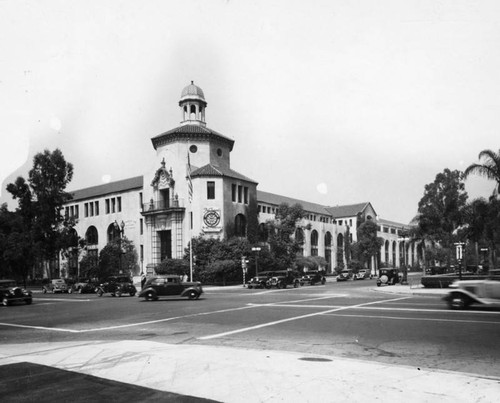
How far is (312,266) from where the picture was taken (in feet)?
226

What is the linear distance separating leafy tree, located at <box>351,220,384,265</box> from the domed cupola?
36.3m

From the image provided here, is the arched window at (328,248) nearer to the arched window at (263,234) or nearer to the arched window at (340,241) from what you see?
the arched window at (340,241)

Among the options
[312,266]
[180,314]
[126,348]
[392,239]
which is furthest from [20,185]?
[392,239]

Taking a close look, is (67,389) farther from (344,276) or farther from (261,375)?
(344,276)

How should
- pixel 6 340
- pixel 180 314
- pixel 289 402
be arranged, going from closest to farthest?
pixel 289 402 → pixel 6 340 → pixel 180 314

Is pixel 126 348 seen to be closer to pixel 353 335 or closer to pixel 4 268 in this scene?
pixel 353 335

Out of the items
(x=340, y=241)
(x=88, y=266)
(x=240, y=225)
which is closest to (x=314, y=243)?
(x=340, y=241)

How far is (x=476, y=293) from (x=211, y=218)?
39703mm

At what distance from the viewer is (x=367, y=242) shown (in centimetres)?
8294

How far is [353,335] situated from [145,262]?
52.2 m

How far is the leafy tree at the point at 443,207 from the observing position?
54125mm

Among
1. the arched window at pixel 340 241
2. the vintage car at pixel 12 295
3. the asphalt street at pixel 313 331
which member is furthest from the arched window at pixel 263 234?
the asphalt street at pixel 313 331

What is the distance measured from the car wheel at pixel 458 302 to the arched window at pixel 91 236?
60.4 metres

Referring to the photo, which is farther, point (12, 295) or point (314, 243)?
point (314, 243)
